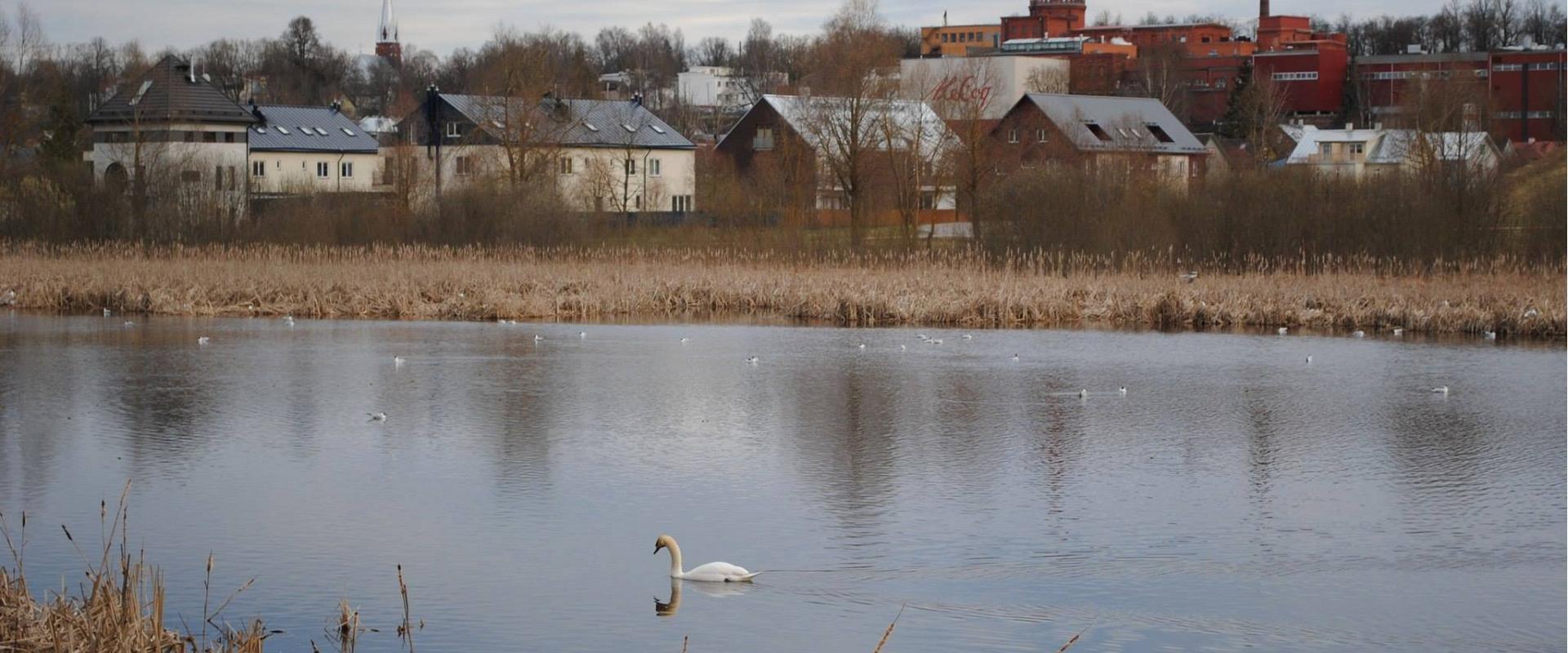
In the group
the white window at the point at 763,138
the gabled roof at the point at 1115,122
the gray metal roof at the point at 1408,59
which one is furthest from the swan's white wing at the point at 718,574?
the gray metal roof at the point at 1408,59

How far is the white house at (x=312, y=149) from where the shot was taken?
212 feet

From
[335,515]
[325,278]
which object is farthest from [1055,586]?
[325,278]

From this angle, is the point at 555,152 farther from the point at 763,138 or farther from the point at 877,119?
the point at 763,138

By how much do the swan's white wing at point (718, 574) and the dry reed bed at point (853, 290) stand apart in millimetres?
16200

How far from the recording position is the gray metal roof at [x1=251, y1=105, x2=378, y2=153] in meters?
65.2

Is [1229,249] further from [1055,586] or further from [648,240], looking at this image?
[1055,586]

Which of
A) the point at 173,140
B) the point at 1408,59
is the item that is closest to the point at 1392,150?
the point at 173,140

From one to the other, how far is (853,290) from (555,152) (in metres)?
25.3

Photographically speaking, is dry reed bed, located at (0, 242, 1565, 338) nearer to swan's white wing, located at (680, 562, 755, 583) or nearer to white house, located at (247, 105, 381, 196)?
swan's white wing, located at (680, 562, 755, 583)

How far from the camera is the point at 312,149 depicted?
6638 centimetres

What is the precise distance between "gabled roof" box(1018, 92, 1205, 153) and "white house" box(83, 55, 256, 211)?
2805 cm

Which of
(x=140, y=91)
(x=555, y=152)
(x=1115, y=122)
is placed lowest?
(x=555, y=152)

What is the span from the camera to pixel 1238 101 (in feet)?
282

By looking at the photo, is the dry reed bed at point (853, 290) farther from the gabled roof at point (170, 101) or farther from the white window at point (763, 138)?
the white window at point (763, 138)
